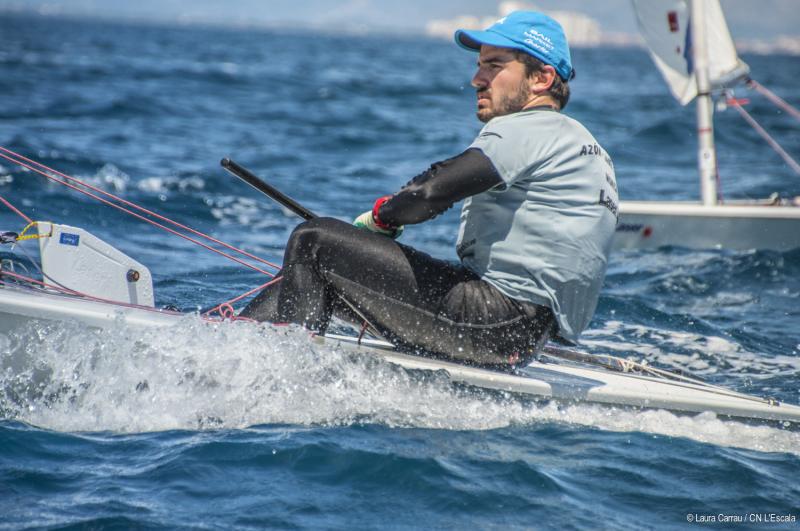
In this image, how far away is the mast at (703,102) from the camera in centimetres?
754

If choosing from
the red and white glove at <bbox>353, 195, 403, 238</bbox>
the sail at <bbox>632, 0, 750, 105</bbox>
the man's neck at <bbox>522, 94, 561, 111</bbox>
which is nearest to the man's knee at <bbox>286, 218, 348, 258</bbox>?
the red and white glove at <bbox>353, 195, 403, 238</bbox>

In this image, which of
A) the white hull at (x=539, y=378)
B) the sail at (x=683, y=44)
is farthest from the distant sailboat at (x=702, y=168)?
the white hull at (x=539, y=378)

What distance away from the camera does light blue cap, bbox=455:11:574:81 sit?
3.13m

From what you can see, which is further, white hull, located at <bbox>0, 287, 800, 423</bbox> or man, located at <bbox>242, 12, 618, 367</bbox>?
white hull, located at <bbox>0, 287, 800, 423</bbox>

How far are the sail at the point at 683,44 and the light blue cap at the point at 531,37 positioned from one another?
16.5 feet

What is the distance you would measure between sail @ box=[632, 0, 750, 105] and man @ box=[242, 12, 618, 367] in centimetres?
503

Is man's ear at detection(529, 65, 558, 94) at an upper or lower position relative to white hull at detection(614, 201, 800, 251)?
upper

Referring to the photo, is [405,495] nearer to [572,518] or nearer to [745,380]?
[572,518]

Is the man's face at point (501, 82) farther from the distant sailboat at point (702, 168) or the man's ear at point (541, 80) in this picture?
the distant sailboat at point (702, 168)

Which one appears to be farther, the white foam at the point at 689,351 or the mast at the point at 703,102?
the mast at the point at 703,102

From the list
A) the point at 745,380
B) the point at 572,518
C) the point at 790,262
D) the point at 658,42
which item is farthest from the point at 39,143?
the point at 572,518

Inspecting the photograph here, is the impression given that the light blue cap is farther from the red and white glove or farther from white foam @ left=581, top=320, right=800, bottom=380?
white foam @ left=581, top=320, right=800, bottom=380

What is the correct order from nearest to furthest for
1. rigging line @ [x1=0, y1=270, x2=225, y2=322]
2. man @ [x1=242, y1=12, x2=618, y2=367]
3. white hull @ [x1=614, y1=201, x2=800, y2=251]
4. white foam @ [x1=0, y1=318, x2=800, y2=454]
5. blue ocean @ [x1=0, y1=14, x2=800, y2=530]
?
blue ocean @ [x1=0, y1=14, x2=800, y2=530] < man @ [x1=242, y1=12, x2=618, y2=367] < white foam @ [x1=0, y1=318, x2=800, y2=454] < rigging line @ [x1=0, y1=270, x2=225, y2=322] < white hull @ [x1=614, y1=201, x2=800, y2=251]

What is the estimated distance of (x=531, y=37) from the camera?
3.13 metres
